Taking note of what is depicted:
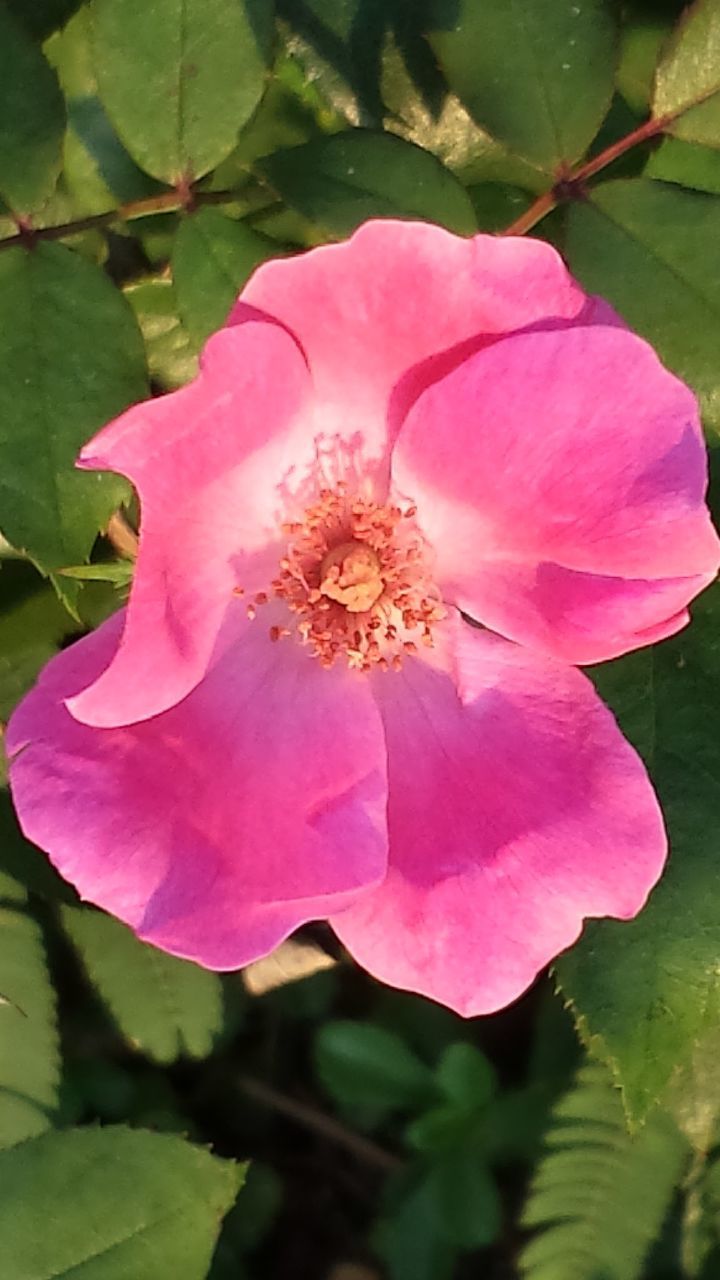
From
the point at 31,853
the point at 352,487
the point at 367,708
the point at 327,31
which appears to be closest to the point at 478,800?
the point at 367,708

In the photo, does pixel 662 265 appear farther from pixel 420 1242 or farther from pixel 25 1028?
pixel 420 1242

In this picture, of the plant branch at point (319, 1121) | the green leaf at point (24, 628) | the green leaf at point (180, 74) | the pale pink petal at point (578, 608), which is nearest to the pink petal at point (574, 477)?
the pale pink petal at point (578, 608)

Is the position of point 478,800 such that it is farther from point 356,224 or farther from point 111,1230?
point 111,1230

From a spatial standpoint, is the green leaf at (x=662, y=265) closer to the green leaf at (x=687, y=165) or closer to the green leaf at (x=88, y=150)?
the green leaf at (x=687, y=165)

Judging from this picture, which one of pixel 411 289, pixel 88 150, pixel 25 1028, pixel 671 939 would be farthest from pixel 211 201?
pixel 25 1028

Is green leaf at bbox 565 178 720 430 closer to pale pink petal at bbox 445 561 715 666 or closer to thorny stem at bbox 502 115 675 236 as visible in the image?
thorny stem at bbox 502 115 675 236

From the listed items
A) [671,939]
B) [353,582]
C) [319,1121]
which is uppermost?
[353,582]

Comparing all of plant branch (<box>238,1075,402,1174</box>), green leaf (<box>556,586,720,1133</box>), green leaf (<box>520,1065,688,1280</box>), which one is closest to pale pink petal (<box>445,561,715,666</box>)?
green leaf (<box>556,586,720,1133</box>)
